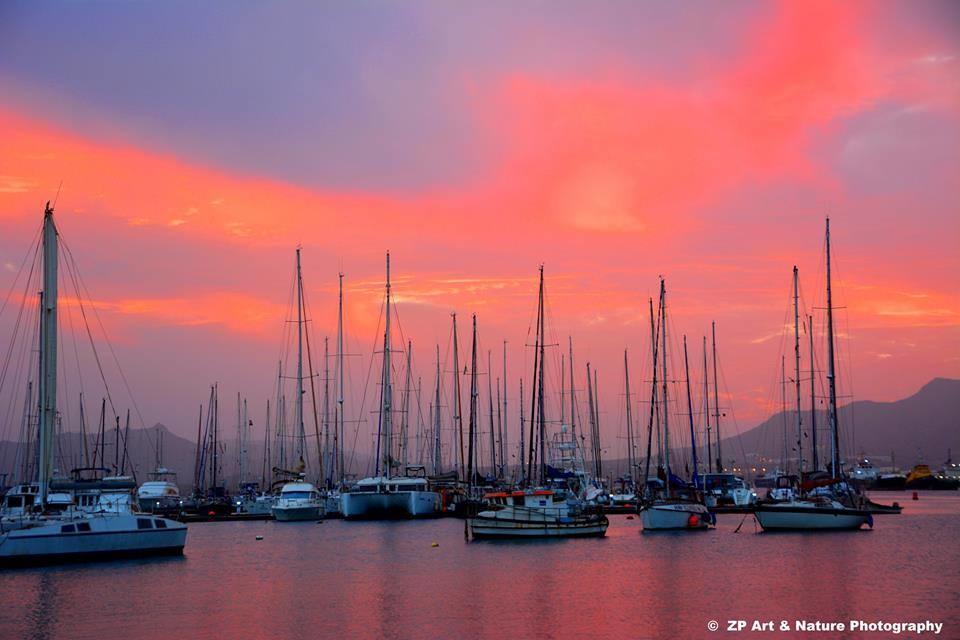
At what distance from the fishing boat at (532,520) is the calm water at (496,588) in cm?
106

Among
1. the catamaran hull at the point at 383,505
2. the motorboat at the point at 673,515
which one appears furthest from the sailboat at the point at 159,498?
the motorboat at the point at 673,515

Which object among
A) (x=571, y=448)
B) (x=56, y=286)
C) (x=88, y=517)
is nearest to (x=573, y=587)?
(x=88, y=517)

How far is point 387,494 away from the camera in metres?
78.1

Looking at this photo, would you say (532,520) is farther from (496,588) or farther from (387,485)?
(387,485)

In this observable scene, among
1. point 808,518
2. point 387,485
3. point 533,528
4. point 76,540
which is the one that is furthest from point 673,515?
point 76,540

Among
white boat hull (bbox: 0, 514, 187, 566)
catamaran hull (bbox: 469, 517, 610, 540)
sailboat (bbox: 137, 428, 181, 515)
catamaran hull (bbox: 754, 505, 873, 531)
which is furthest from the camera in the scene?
sailboat (bbox: 137, 428, 181, 515)

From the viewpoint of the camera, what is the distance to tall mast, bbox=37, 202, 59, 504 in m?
42.6

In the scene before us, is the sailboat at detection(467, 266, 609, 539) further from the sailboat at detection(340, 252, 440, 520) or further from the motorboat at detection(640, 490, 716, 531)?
the sailboat at detection(340, 252, 440, 520)

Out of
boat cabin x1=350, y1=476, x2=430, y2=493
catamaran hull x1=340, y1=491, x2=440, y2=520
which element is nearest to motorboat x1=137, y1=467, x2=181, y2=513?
catamaran hull x1=340, y1=491, x2=440, y2=520

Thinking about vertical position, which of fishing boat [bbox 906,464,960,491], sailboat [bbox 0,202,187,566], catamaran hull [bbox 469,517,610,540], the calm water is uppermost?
sailboat [bbox 0,202,187,566]

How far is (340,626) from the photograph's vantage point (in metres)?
31.0

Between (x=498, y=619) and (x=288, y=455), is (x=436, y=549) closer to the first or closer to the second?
(x=498, y=619)

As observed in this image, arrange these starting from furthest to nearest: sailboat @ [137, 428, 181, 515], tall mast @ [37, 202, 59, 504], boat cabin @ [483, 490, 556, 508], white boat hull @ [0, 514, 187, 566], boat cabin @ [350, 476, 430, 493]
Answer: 1. sailboat @ [137, 428, 181, 515]
2. boat cabin @ [350, 476, 430, 493]
3. boat cabin @ [483, 490, 556, 508]
4. white boat hull @ [0, 514, 187, 566]
5. tall mast @ [37, 202, 59, 504]

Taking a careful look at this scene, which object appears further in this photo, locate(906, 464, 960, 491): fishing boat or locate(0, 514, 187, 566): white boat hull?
locate(906, 464, 960, 491): fishing boat
